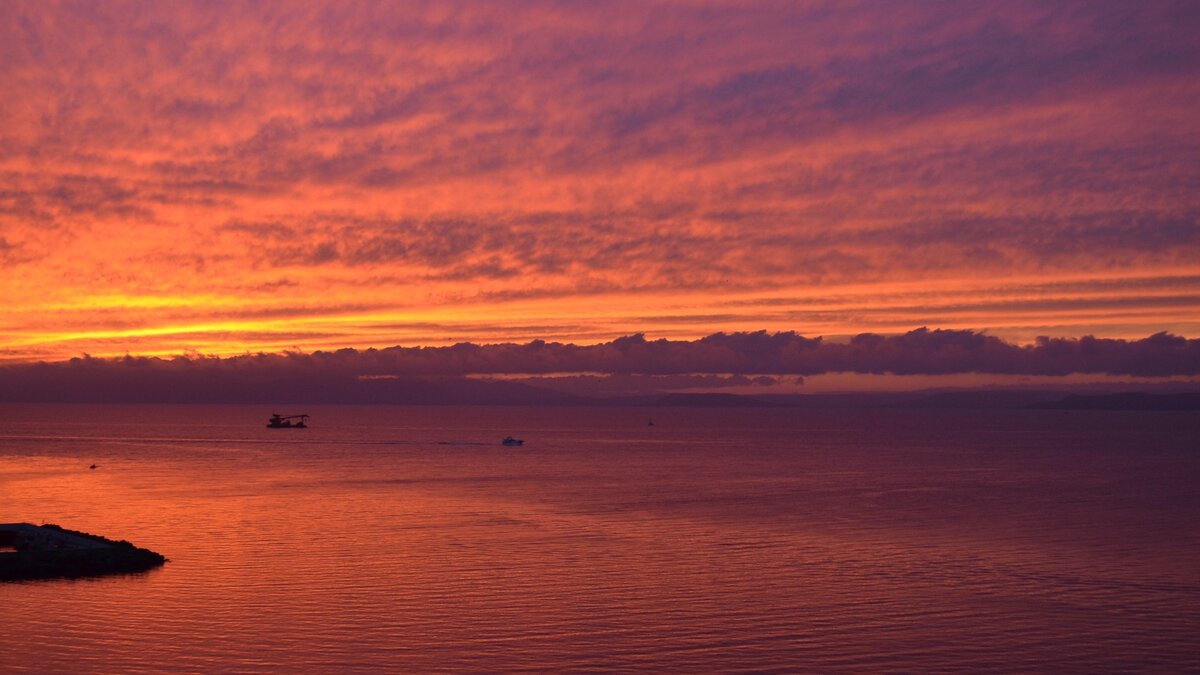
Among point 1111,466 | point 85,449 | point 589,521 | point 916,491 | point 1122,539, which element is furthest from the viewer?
point 85,449

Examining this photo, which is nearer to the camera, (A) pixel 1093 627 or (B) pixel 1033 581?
(A) pixel 1093 627

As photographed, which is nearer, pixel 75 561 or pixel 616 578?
pixel 616 578

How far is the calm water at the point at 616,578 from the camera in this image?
3284 centimetres

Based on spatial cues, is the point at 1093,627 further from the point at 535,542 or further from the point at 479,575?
the point at 535,542

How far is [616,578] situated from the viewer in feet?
144

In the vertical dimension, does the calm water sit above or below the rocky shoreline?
below

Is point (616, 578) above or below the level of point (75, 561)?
below

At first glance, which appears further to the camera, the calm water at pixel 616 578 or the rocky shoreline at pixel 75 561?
the rocky shoreline at pixel 75 561

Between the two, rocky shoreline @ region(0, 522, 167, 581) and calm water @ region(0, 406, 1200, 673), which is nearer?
calm water @ region(0, 406, 1200, 673)

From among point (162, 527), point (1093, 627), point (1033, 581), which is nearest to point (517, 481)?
point (162, 527)

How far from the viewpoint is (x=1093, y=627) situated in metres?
36.0

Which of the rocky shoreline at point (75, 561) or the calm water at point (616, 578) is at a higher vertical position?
the rocky shoreline at point (75, 561)

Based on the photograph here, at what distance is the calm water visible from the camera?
3284 centimetres

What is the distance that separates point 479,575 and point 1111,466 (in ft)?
347
